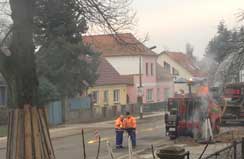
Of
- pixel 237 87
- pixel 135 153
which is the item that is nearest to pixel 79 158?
pixel 135 153

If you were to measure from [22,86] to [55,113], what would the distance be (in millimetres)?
36923

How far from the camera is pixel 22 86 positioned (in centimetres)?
992

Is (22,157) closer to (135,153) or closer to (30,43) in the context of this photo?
(30,43)

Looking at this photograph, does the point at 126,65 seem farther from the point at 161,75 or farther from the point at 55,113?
the point at 55,113

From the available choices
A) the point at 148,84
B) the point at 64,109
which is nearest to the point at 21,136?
the point at 64,109

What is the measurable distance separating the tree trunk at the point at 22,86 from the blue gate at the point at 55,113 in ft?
117

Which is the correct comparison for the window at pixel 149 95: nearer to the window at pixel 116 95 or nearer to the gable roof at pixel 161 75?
the gable roof at pixel 161 75

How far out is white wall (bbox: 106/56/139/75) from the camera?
73287 millimetres

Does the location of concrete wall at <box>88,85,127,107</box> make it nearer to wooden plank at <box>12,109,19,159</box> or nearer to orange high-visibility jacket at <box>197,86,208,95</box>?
orange high-visibility jacket at <box>197,86,208,95</box>

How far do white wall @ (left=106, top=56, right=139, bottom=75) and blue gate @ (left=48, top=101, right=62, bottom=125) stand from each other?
2661cm

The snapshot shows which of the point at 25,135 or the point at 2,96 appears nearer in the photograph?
the point at 25,135

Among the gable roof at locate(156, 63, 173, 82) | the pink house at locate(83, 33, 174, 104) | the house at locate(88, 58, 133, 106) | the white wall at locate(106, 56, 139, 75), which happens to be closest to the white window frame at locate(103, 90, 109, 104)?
the house at locate(88, 58, 133, 106)

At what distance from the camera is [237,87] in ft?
117

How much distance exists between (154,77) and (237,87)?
44266 millimetres
